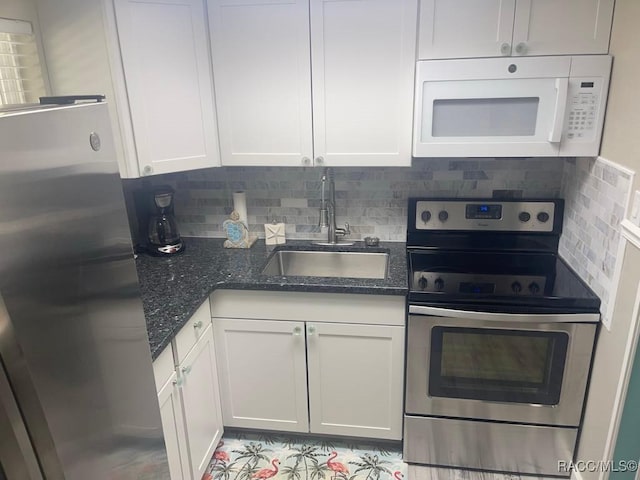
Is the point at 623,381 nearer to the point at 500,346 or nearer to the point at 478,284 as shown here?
the point at 500,346

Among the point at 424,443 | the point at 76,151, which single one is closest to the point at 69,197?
the point at 76,151

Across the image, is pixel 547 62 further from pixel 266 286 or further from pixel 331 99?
pixel 266 286

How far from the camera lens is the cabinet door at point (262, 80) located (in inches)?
75.4

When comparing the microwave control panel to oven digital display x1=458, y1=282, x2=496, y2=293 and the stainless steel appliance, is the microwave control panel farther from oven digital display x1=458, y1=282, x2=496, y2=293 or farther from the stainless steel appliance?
oven digital display x1=458, y1=282, x2=496, y2=293

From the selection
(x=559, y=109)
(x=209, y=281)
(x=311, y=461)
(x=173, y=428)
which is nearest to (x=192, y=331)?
(x=209, y=281)

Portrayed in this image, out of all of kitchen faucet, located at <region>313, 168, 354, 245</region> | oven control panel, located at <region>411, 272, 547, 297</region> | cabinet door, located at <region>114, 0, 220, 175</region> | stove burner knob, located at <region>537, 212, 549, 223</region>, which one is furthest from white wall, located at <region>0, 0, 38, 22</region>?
stove burner knob, located at <region>537, 212, 549, 223</region>

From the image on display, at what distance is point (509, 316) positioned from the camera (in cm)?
180

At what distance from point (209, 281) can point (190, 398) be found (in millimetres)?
485

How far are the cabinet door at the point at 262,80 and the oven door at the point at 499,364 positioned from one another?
942 millimetres

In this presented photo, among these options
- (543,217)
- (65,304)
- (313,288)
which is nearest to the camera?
(65,304)

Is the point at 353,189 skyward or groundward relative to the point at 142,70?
groundward

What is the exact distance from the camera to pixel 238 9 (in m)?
1.93

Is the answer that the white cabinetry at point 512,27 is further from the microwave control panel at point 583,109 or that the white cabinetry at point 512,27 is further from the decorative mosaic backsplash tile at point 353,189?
the decorative mosaic backsplash tile at point 353,189

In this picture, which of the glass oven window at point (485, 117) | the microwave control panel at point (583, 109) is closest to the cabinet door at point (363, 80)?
the glass oven window at point (485, 117)
